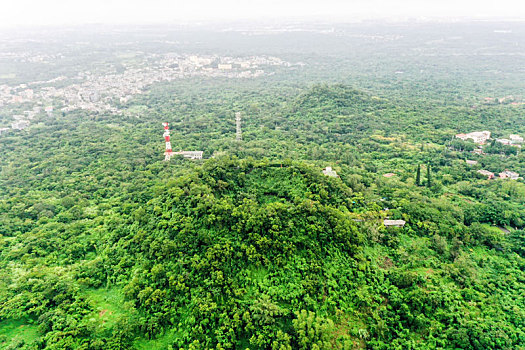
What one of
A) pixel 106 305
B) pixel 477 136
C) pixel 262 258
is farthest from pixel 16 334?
pixel 477 136

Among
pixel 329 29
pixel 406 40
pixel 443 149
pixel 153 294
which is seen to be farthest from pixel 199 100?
pixel 329 29

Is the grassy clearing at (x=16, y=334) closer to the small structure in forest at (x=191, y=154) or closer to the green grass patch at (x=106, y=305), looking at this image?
the green grass patch at (x=106, y=305)

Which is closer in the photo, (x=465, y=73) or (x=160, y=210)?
(x=160, y=210)

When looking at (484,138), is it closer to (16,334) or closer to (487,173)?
(487,173)

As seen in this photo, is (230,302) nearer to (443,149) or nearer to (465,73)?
(443,149)

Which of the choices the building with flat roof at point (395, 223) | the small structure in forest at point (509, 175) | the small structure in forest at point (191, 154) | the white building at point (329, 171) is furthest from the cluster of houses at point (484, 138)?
the small structure in forest at point (191, 154)

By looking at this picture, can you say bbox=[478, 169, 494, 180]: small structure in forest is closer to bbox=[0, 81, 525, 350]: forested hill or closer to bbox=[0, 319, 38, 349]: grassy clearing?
bbox=[0, 81, 525, 350]: forested hill

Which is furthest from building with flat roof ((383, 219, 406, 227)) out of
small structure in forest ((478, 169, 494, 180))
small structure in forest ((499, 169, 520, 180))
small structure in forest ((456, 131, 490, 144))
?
small structure in forest ((456, 131, 490, 144))
